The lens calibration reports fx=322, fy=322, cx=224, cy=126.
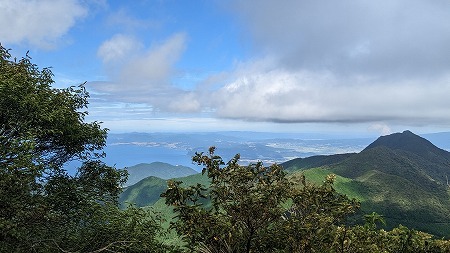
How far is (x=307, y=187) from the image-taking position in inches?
464

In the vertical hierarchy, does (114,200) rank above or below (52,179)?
below

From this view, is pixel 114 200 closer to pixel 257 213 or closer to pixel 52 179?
pixel 52 179

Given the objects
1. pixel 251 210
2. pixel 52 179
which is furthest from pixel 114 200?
pixel 251 210

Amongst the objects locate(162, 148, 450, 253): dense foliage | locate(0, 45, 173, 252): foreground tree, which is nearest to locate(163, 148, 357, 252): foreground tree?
locate(162, 148, 450, 253): dense foliage

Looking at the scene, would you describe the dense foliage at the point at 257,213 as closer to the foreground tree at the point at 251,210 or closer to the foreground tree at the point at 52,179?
the foreground tree at the point at 251,210

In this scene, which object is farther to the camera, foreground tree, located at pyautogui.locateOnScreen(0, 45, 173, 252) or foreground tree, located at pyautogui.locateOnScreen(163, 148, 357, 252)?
foreground tree, located at pyautogui.locateOnScreen(0, 45, 173, 252)

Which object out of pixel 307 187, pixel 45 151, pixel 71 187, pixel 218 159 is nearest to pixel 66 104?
pixel 45 151

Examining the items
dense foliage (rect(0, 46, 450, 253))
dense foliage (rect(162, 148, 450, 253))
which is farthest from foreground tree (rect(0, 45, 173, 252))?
dense foliage (rect(162, 148, 450, 253))

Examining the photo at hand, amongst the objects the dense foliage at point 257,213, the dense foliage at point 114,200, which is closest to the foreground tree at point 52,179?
the dense foliage at point 114,200

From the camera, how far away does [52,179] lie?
65.0 ft

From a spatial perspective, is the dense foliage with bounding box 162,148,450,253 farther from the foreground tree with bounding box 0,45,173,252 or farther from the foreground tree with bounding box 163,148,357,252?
the foreground tree with bounding box 0,45,173,252

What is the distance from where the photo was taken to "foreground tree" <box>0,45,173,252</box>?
15078 mm

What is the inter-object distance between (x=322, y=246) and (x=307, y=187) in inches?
89.3

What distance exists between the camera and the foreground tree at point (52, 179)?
49.5 ft
